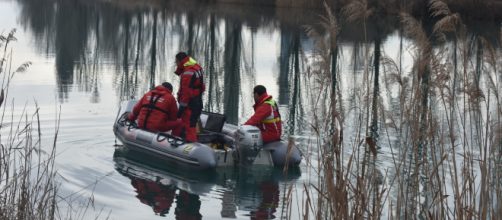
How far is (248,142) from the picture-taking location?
11.9 metres

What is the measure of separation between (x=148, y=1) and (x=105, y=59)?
17.2 meters

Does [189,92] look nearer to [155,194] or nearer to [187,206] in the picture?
[155,194]

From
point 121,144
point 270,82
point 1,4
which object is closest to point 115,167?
point 121,144

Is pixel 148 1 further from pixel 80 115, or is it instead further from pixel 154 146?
pixel 154 146

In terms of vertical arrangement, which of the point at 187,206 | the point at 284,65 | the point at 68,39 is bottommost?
the point at 187,206

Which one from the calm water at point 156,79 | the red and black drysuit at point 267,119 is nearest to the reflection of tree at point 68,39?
the calm water at point 156,79

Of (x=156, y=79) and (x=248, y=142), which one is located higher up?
(x=156, y=79)

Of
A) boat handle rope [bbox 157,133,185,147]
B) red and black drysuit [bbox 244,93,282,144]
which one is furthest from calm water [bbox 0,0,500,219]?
red and black drysuit [bbox 244,93,282,144]

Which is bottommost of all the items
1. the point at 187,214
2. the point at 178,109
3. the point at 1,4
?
the point at 187,214

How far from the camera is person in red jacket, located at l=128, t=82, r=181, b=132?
41.8 ft

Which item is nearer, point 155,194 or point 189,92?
point 155,194

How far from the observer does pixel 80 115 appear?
53.0 feet

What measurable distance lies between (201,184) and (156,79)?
1084 centimetres

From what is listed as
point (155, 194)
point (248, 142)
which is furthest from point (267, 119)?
point (155, 194)
